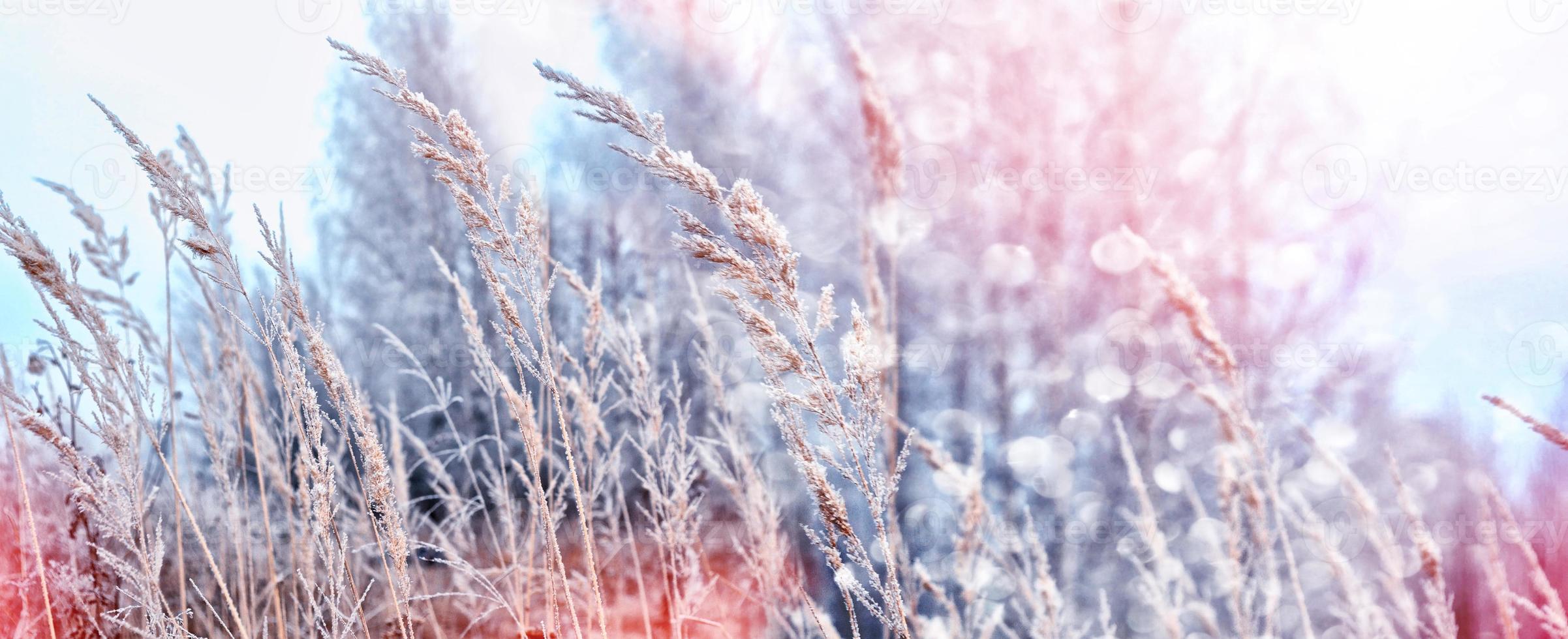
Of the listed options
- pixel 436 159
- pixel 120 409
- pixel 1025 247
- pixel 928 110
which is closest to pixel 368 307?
pixel 928 110

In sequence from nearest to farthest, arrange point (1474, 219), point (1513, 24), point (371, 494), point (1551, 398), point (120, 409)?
point (371, 494), point (120, 409), point (1513, 24), point (1551, 398), point (1474, 219)

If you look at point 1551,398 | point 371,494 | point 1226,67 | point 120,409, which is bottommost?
point 371,494

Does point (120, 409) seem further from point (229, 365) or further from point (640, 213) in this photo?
point (640, 213)

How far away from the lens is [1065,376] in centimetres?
433

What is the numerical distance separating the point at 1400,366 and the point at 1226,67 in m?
1.90

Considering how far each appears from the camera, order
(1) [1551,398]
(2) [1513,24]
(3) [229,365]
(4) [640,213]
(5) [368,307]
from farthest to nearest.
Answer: (5) [368,307], (4) [640,213], (1) [1551,398], (2) [1513,24], (3) [229,365]

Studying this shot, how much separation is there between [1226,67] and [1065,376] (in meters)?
1.93

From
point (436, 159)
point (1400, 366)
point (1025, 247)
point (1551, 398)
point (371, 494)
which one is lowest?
point (371, 494)

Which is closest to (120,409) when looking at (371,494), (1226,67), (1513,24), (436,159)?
(371,494)

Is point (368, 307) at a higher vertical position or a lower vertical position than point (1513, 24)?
higher

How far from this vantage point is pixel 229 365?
162 cm

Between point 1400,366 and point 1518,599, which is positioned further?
point 1400,366

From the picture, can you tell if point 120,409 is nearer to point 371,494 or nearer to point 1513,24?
point 371,494

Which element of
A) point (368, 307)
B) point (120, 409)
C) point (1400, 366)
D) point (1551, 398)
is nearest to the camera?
point (120, 409)
